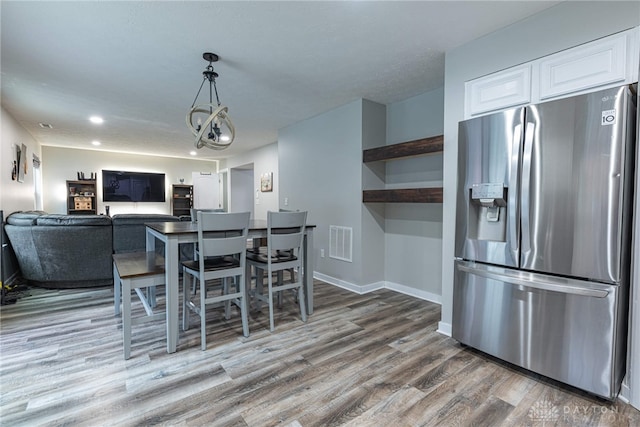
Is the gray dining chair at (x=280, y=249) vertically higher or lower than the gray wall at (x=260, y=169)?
lower

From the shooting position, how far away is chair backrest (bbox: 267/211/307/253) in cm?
261

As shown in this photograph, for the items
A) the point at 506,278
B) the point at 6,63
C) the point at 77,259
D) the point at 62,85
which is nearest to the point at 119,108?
the point at 62,85

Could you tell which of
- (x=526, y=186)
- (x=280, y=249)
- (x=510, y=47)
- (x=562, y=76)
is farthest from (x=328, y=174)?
(x=562, y=76)

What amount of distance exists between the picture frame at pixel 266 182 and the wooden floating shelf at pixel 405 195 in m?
3.04

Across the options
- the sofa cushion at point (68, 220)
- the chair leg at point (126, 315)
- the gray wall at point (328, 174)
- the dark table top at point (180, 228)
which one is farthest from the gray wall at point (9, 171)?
the gray wall at point (328, 174)

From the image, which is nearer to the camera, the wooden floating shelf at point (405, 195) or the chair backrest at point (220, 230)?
the chair backrest at point (220, 230)

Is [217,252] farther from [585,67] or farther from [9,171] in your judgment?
[9,171]

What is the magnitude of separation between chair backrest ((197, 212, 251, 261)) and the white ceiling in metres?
1.39

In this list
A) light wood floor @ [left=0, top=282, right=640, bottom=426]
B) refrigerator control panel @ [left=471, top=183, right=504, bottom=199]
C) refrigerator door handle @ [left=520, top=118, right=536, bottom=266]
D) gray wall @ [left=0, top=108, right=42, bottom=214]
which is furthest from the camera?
gray wall @ [left=0, top=108, right=42, bottom=214]

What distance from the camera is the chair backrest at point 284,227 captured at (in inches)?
103

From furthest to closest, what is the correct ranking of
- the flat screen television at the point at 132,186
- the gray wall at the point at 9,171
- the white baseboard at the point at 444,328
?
1. the flat screen television at the point at 132,186
2. the gray wall at the point at 9,171
3. the white baseboard at the point at 444,328

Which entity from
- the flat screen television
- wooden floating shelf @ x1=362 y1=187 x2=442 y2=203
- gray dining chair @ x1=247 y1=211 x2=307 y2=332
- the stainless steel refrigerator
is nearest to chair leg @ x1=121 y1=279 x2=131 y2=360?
gray dining chair @ x1=247 y1=211 x2=307 y2=332

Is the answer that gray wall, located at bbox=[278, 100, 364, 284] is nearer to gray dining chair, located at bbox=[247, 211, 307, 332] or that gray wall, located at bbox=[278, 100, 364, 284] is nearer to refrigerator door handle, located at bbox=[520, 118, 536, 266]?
gray dining chair, located at bbox=[247, 211, 307, 332]

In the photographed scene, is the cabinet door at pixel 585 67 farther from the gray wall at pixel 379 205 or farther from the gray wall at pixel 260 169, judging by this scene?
the gray wall at pixel 260 169
